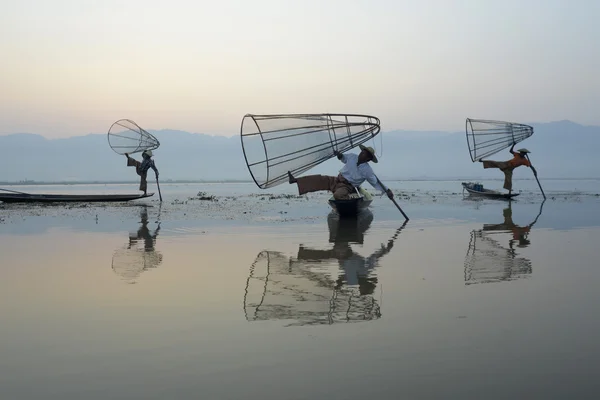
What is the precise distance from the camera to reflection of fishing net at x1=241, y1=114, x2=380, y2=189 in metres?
17.2

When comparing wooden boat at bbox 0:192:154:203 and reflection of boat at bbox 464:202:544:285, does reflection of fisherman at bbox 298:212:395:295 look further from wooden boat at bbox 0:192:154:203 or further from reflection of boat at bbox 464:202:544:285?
wooden boat at bbox 0:192:154:203

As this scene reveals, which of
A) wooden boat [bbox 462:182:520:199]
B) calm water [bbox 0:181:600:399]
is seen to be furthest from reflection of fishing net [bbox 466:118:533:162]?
calm water [bbox 0:181:600:399]

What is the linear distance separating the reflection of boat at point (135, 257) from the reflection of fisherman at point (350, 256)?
2.59 m

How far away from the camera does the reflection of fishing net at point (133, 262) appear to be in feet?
26.4

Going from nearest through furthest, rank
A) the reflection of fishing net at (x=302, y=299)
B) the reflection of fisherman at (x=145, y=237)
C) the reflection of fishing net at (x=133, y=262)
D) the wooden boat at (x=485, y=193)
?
the reflection of fishing net at (x=302, y=299), the reflection of fishing net at (x=133, y=262), the reflection of fisherman at (x=145, y=237), the wooden boat at (x=485, y=193)

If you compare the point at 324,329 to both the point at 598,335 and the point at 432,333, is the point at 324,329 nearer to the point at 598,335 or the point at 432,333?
the point at 432,333

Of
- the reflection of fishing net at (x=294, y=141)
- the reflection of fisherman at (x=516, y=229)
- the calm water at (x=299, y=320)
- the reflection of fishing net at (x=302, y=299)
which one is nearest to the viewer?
the calm water at (x=299, y=320)

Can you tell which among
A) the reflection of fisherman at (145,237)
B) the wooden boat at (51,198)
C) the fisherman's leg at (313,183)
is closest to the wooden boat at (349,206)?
the fisherman's leg at (313,183)

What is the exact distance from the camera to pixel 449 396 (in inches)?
139

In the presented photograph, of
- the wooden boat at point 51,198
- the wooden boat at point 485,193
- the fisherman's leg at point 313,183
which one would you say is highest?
the fisherman's leg at point 313,183

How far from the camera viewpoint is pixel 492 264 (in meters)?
8.70

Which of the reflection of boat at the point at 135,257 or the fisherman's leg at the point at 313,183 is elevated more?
the fisherman's leg at the point at 313,183

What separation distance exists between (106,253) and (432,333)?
281 inches

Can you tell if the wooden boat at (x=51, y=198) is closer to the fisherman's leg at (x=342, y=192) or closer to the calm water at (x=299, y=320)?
the fisherman's leg at (x=342, y=192)
